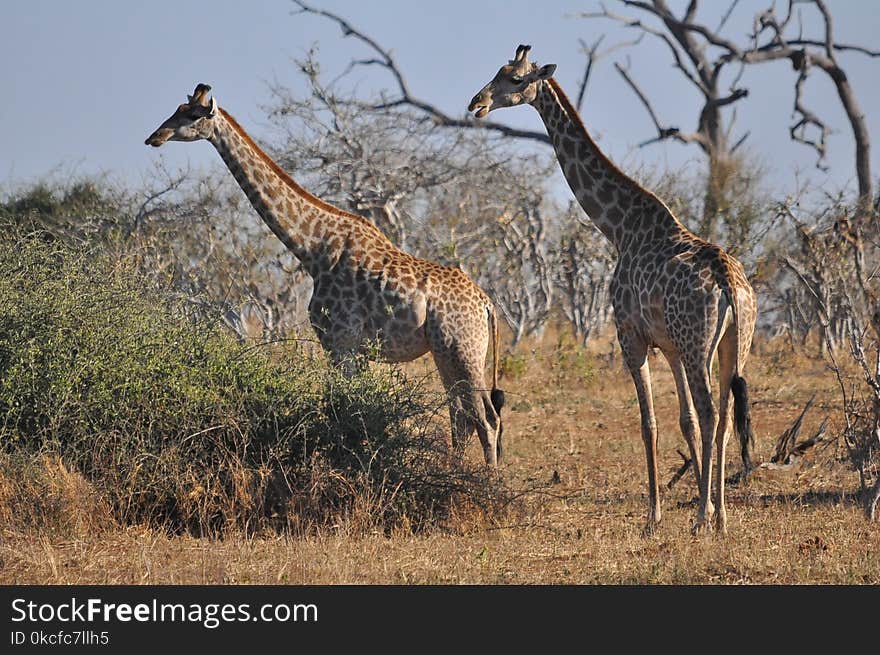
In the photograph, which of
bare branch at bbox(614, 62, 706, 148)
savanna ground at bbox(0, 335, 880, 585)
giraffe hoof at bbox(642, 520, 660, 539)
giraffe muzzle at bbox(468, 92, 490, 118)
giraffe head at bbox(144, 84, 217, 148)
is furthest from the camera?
bare branch at bbox(614, 62, 706, 148)

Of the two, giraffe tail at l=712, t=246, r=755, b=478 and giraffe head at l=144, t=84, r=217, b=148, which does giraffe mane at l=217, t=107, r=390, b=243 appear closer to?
giraffe head at l=144, t=84, r=217, b=148

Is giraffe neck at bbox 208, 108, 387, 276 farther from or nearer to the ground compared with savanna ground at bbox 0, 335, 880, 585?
farther from the ground

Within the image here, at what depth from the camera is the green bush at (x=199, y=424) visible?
6.59m

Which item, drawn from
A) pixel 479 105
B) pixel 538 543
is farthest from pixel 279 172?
pixel 538 543

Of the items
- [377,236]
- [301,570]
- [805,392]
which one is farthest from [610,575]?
[805,392]

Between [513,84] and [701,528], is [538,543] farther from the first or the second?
[513,84]

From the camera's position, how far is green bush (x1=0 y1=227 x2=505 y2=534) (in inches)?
260

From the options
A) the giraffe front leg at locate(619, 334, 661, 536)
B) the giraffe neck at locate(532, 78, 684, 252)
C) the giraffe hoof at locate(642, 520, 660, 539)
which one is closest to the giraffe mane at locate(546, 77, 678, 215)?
the giraffe neck at locate(532, 78, 684, 252)

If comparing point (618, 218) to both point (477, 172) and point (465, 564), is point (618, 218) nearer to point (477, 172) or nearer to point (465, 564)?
point (465, 564)

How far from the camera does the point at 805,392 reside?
483 inches

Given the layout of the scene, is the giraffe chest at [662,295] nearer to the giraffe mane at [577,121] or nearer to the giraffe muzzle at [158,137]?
the giraffe mane at [577,121]

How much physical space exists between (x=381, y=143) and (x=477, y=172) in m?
2.24

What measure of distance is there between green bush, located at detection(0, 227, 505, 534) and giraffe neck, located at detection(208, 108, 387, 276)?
152 cm

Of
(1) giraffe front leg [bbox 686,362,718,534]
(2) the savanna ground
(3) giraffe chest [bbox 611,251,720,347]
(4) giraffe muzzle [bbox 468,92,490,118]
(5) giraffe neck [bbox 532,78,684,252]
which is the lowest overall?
(2) the savanna ground
